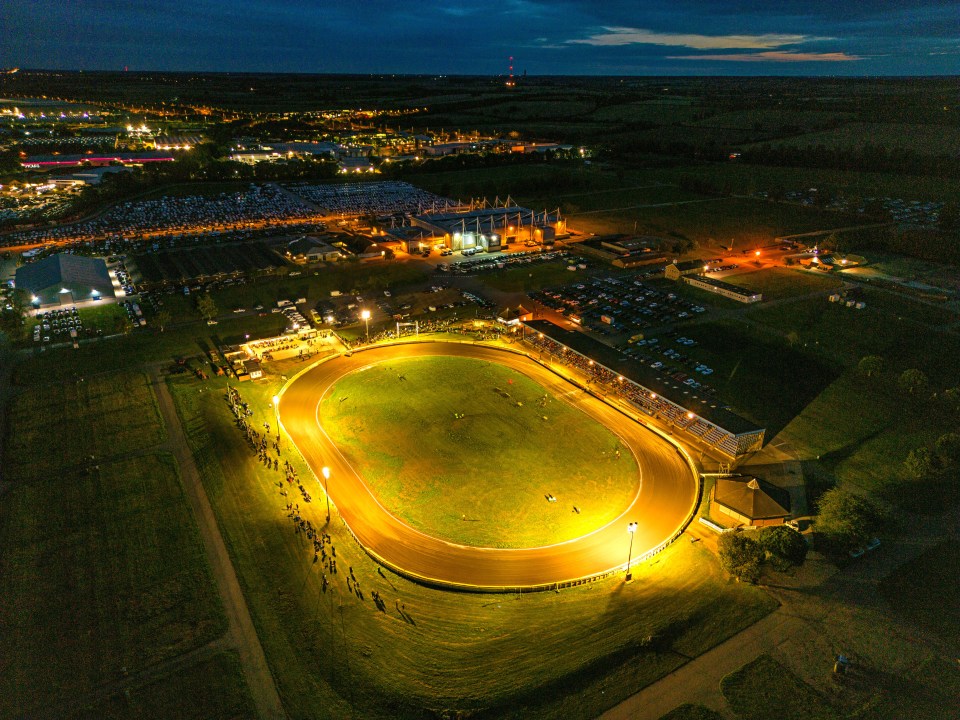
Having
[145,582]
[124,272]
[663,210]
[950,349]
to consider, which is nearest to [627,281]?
[950,349]

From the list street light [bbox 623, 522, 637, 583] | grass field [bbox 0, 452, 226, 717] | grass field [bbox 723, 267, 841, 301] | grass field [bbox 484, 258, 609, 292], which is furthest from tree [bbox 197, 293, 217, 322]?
grass field [bbox 723, 267, 841, 301]

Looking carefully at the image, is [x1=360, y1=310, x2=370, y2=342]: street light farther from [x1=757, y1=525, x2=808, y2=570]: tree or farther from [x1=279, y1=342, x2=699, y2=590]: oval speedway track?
[x1=757, y1=525, x2=808, y2=570]: tree

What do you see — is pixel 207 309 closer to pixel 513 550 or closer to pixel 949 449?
pixel 513 550

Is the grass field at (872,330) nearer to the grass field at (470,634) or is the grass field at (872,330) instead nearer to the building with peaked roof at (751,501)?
the building with peaked roof at (751,501)

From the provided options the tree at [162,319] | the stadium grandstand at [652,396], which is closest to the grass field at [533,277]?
the stadium grandstand at [652,396]

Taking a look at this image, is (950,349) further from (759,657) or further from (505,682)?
(505,682)

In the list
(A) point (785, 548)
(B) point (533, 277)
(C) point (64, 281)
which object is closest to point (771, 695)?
(A) point (785, 548)

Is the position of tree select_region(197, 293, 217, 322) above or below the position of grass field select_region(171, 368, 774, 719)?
above
